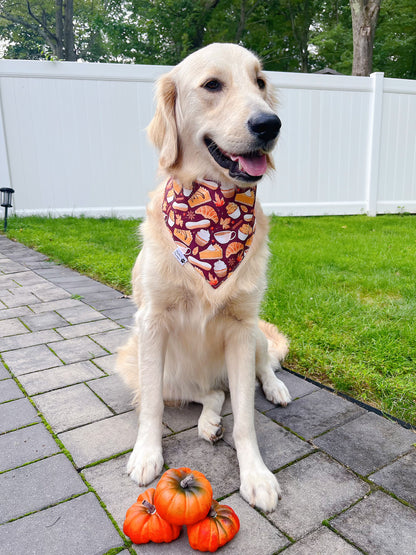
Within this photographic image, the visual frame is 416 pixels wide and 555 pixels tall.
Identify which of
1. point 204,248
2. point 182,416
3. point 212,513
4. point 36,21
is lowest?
point 182,416

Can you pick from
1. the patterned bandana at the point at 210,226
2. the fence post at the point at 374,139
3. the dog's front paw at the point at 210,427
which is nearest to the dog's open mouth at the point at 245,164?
the patterned bandana at the point at 210,226

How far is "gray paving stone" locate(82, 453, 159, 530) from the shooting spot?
5.19 ft

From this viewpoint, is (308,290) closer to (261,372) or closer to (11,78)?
(261,372)

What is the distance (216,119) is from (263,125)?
23 cm

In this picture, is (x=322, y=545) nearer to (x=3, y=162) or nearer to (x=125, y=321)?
(x=125, y=321)

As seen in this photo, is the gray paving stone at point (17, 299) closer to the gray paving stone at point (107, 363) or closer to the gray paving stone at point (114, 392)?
the gray paving stone at point (107, 363)

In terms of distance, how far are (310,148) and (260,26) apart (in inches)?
653

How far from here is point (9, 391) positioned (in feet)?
7.87

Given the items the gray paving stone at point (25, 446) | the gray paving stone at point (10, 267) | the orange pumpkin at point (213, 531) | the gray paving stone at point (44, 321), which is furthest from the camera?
the gray paving stone at point (10, 267)

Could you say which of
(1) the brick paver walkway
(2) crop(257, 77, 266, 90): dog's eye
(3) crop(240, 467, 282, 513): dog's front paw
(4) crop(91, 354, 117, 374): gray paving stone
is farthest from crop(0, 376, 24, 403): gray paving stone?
(2) crop(257, 77, 266, 90): dog's eye

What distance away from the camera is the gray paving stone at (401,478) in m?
1.63

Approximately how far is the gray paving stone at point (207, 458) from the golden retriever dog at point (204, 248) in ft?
0.20

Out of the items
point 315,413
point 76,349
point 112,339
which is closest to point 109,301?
point 112,339

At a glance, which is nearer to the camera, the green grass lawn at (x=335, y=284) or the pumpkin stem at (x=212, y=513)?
the pumpkin stem at (x=212, y=513)
